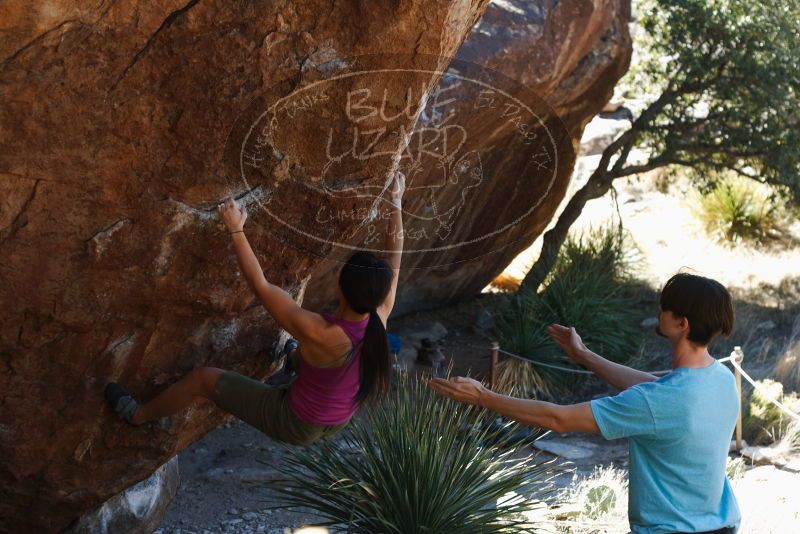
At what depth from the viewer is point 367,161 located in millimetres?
4059

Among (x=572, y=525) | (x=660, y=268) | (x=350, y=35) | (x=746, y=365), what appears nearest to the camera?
(x=350, y=35)

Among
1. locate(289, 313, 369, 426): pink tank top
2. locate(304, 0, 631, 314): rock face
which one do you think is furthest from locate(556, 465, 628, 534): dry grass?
locate(289, 313, 369, 426): pink tank top

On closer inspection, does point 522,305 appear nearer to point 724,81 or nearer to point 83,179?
point 724,81

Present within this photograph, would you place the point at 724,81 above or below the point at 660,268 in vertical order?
above

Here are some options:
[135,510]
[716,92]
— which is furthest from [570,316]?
[135,510]

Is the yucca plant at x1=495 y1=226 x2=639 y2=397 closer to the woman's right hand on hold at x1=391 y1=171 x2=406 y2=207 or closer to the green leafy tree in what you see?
the green leafy tree

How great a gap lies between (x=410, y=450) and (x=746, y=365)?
18.0ft

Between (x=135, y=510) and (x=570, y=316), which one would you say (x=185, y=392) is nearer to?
(x=135, y=510)

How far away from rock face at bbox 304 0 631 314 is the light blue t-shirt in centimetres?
318

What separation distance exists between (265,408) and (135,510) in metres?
1.84

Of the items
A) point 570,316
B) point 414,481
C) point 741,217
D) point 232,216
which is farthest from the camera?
point 741,217

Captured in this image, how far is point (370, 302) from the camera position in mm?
3793

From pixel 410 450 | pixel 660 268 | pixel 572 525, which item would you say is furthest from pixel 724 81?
pixel 410 450

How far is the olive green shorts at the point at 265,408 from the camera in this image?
4039 mm
